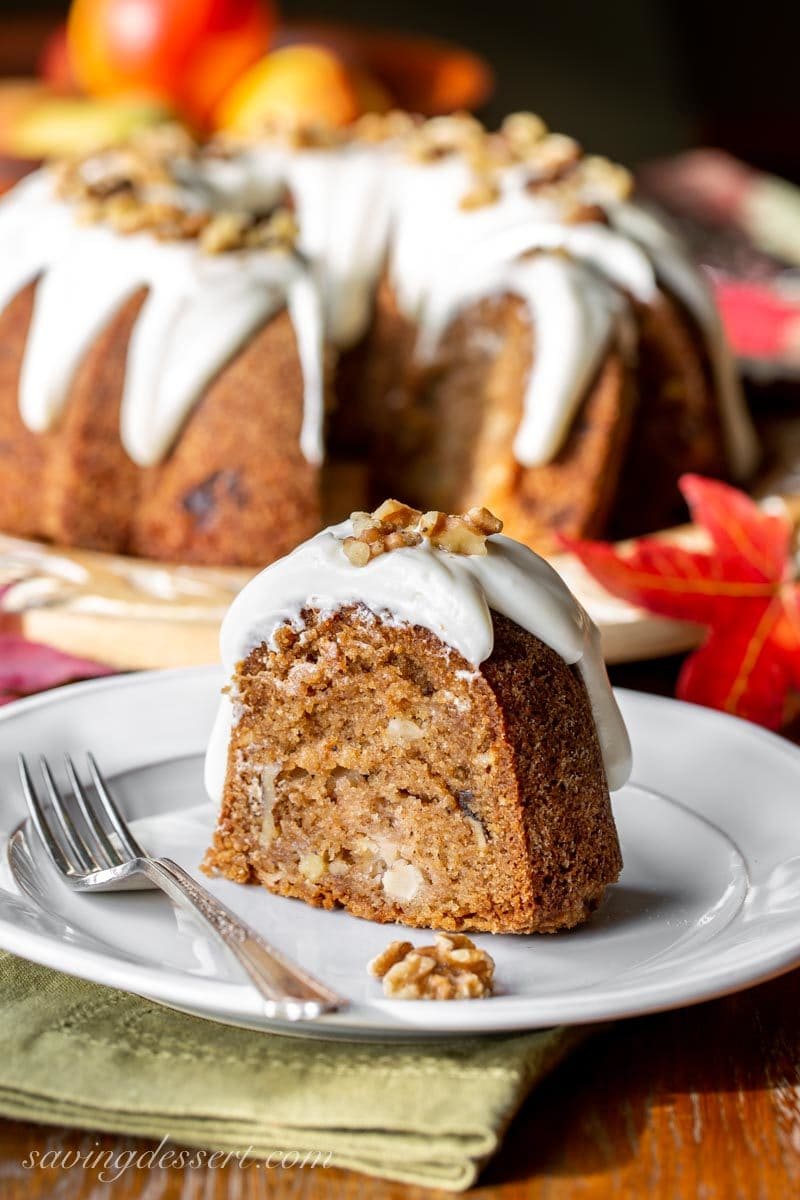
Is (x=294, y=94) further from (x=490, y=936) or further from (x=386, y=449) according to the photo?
(x=490, y=936)

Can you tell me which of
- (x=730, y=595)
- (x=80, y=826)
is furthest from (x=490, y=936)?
(x=730, y=595)

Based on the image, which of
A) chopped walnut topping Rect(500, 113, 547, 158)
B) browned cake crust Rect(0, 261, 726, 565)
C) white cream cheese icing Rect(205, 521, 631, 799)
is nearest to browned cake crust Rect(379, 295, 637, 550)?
browned cake crust Rect(0, 261, 726, 565)

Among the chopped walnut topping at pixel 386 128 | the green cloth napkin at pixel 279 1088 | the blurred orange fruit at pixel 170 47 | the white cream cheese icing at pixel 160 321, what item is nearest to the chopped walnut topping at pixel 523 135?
the chopped walnut topping at pixel 386 128

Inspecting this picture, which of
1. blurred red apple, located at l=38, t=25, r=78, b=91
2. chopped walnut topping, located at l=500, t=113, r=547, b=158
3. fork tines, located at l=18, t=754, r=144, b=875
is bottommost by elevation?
blurred red apple, located at l=38, t=25, r=78, b=91

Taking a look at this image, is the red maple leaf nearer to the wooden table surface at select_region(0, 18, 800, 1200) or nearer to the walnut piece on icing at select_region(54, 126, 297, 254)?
the wooden table surface at select_region(0, 18, 800, 1200)

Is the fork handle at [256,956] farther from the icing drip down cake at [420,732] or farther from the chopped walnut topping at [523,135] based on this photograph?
the chopped walnut topping at [523,135]

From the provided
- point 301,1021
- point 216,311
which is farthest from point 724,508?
point 301,1021
